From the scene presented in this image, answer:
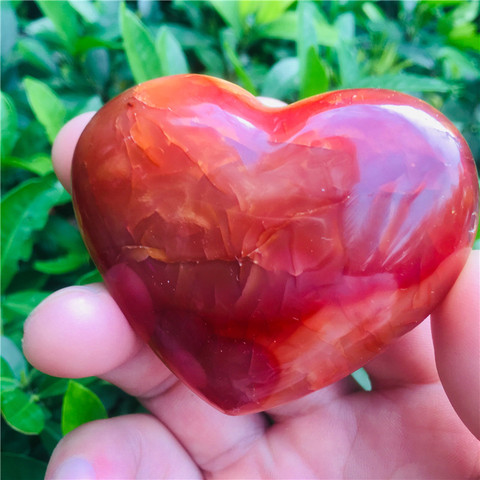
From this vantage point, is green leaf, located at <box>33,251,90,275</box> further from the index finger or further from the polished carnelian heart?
the polished carnelian heart

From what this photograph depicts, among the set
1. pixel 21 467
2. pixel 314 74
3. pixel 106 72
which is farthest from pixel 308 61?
pixel 21 467

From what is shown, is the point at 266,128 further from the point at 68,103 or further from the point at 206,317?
the point at 68,103

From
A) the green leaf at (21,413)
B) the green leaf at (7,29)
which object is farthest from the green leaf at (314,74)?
the green leaf at (21,413)

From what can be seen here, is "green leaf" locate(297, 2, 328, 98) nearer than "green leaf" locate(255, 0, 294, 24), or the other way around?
"green leaf" locate(297, 2, 328, 98)

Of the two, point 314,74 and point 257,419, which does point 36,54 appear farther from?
point 257,419

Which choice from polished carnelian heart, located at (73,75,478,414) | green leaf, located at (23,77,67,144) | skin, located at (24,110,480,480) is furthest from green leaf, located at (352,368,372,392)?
green leaf, located at (23,77,67,144)

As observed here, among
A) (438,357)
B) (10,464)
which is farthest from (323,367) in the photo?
(10,464)
